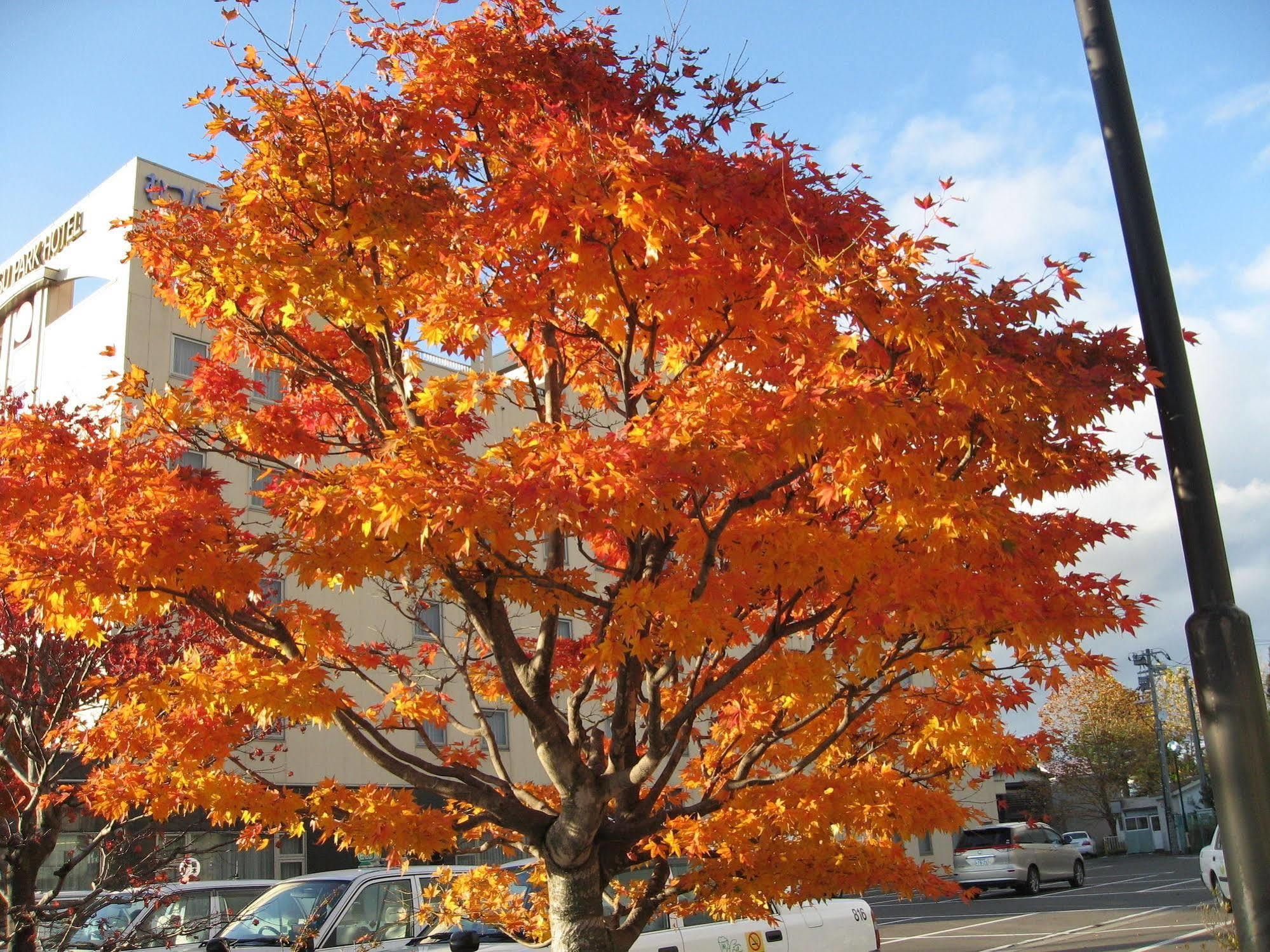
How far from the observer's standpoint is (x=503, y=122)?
246 inches

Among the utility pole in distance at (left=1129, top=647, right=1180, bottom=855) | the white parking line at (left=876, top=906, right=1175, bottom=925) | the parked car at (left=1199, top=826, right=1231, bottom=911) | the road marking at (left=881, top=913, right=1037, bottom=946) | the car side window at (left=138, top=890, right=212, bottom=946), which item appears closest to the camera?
the car side window at (left=138, top=890, right=212, bottom=946)

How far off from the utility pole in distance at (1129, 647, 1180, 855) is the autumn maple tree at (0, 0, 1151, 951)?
47.2 meters

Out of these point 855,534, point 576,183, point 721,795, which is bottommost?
point 721,795

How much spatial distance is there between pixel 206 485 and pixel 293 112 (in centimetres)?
227

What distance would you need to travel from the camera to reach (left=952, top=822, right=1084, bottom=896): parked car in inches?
1025

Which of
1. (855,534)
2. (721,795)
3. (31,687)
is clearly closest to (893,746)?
(721,795)

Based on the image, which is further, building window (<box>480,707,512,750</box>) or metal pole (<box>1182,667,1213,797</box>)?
metal pole (<box>1182,667,1213,797</box>)

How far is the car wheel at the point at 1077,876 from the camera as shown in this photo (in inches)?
1137

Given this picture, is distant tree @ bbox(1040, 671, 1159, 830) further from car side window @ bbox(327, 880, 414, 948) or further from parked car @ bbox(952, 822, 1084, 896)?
car side window @ bbox(327, 880, 414, 948)

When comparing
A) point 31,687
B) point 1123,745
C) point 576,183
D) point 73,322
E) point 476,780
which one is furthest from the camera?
point 1123,745

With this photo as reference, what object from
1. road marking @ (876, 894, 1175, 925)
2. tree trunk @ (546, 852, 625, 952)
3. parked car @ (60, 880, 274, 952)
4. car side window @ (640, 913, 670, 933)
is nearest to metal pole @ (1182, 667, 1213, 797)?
road marking @ (876, 894, 1175, 925)

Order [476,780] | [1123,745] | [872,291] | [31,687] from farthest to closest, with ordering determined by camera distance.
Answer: [1123,745], [31,687], [476,780], [872,291]

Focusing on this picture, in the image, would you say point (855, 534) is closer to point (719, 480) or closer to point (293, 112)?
point (719, 480)

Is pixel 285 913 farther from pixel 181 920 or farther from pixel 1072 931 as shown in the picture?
pixel 1072 931
